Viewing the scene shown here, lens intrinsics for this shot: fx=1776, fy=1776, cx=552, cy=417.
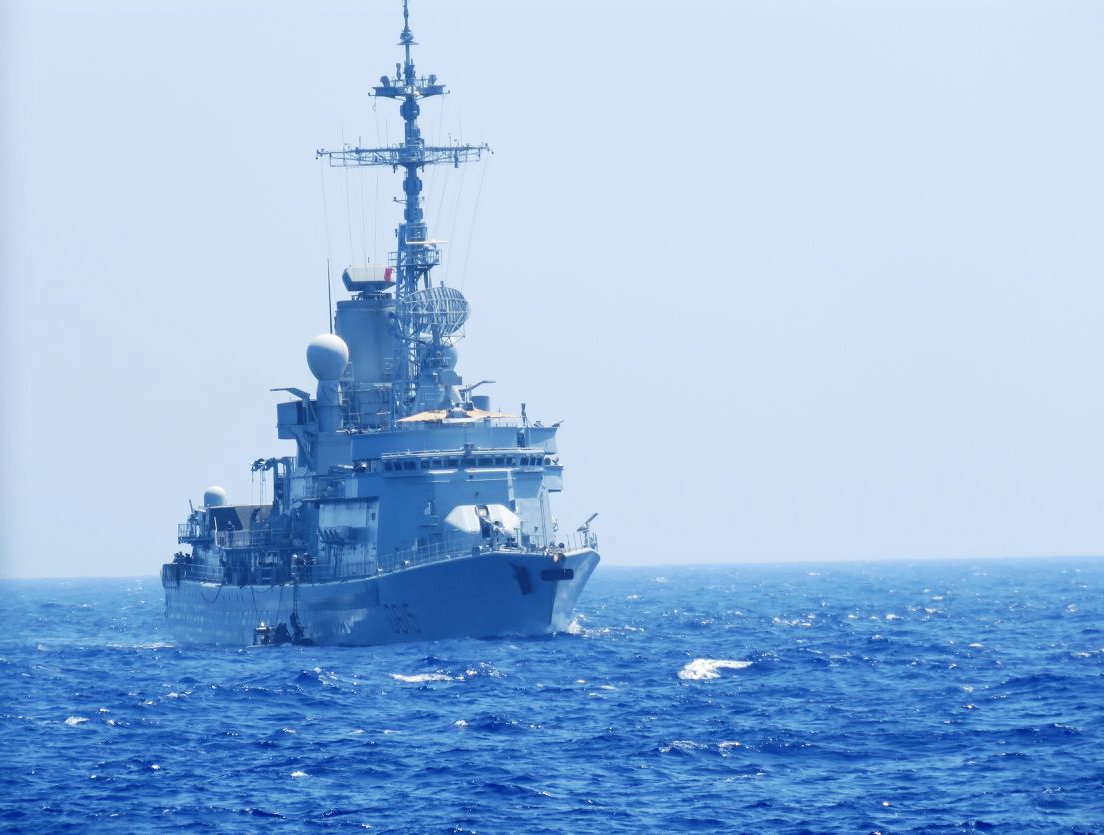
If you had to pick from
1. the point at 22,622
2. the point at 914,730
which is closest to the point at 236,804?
the point at 914,730

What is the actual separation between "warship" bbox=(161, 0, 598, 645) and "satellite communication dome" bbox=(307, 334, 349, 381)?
5 cm

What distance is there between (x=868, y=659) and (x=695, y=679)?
689 cm

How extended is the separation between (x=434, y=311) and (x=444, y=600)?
1142 cm

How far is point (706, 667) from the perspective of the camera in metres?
44.1

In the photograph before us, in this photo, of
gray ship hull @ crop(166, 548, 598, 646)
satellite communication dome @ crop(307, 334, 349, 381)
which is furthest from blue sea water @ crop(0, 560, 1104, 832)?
satellite communication dome @ crop(307, 334, 349, 381)

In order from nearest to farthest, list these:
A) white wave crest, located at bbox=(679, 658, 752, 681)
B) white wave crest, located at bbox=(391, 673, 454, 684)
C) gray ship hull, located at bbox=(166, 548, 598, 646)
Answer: white wave crest, located at bbox=(391, 673, 454, 684), white wave crest, located at bbox=(679, 658, 752, 681), gray ship hull, located at bbox=(166, 548, 598, 646)

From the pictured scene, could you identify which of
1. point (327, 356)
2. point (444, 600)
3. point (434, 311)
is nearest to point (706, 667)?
point (444, 600)

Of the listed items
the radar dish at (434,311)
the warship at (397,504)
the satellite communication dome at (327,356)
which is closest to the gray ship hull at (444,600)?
the warship at (397,504)

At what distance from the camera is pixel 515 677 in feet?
136

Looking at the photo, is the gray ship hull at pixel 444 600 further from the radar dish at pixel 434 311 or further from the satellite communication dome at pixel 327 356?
the radar dish at pixel 434 311

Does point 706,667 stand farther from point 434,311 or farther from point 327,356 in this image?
point 327,356

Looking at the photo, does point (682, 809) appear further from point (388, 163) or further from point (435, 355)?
point (388, 163)

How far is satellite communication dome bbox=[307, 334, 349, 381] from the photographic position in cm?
5644

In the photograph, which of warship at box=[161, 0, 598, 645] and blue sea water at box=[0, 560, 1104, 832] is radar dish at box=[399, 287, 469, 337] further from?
blue sea water at box=[0, 560, 1104, 832]
